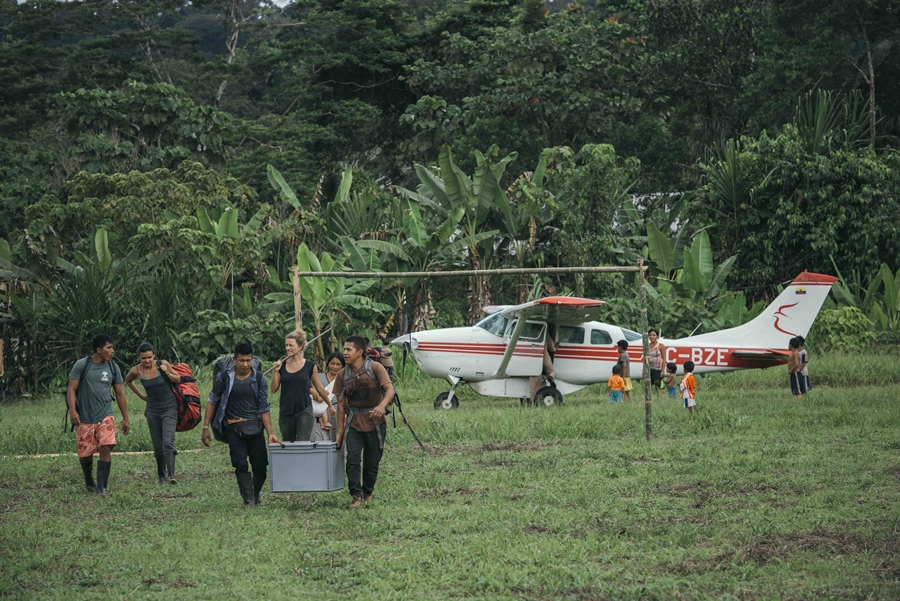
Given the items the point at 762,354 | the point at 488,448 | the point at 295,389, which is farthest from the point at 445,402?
the point at 295,389

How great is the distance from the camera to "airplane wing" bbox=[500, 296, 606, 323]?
15547 mm

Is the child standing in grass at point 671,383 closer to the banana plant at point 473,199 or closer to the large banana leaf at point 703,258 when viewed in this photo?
the large banana leaf at point 703,258

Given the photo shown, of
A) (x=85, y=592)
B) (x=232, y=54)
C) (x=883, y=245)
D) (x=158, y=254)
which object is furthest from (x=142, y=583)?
(x=232, y=54)

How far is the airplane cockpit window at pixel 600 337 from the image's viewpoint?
17344 millimetres

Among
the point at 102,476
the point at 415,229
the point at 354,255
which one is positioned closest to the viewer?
the point at 102,476

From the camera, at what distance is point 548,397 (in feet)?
56.3

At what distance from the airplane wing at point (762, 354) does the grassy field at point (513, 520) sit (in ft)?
12.4

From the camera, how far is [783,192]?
79.8ft

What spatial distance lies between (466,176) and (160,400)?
1184 cm

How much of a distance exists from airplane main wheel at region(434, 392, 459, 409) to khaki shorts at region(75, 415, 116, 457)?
7760 mm

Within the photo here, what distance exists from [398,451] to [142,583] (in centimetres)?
563

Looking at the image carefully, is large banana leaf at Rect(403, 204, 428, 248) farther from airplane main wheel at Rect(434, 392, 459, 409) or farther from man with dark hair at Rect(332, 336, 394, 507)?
man with dark hair at Rect(332, 336, 394, 507)

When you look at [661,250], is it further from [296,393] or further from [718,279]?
[296,393]

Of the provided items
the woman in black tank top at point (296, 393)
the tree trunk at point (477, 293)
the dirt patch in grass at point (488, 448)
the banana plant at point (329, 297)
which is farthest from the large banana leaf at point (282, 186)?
the woman in black tank top at point (296, 393)
